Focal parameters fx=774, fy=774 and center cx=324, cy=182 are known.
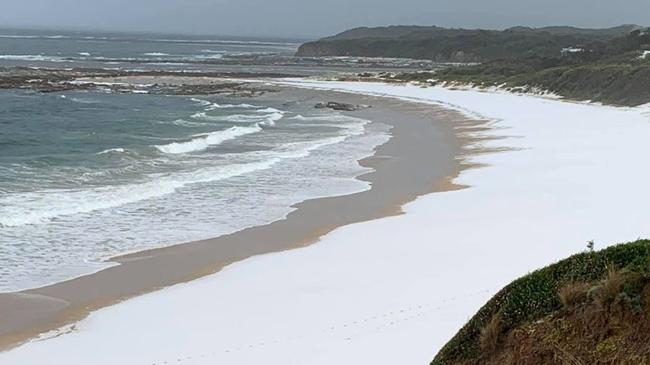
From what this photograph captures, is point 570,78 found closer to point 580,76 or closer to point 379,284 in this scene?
point 580,76

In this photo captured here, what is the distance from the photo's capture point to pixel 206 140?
1131 inches

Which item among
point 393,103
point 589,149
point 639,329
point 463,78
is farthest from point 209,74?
point 639,329

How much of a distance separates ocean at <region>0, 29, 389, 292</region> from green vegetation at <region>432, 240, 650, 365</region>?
7.78 m

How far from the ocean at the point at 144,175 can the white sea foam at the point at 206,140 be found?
0.14ft

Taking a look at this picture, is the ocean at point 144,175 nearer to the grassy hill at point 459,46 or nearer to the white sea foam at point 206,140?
the white sea foam at point 206,140

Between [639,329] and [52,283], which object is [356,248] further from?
[639,329]

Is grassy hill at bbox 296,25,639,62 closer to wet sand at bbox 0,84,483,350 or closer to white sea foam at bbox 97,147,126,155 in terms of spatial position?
wet sand at bbox 0,84,483,350

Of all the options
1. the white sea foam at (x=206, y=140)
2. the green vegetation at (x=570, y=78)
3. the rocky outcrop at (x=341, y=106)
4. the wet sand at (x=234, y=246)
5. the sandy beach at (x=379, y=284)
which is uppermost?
the green vegetation at (x=570, y=78)

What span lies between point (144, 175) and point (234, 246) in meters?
8.23

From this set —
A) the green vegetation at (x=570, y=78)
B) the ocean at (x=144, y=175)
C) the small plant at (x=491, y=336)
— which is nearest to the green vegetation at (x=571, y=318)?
the small plant at (x=491, y=336)

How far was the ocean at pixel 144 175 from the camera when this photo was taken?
1345 cm

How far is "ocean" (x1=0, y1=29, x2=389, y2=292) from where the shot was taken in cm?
1345

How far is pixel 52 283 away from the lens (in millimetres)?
11125

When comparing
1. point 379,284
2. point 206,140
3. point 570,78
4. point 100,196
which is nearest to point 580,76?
point 570,78
